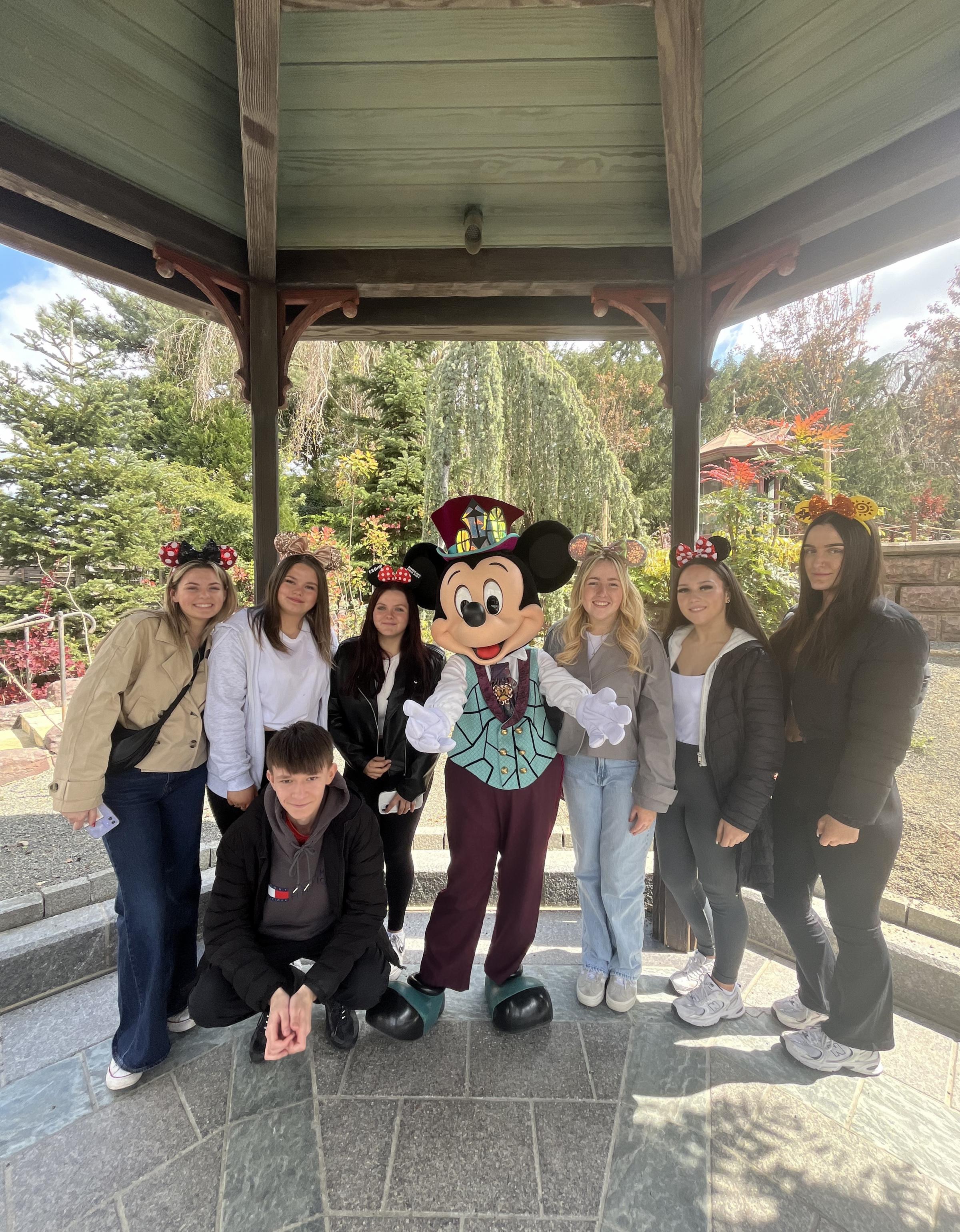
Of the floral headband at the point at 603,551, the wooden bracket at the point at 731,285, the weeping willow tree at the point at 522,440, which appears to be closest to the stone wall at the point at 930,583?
the weeping willow tree at the point at 522,440

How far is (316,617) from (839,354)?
1651cm

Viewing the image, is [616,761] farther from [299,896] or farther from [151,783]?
[151,783]

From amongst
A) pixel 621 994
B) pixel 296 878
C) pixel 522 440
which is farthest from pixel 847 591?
pixel 522 440

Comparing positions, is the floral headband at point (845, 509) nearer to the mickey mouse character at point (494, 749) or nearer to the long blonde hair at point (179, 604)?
the mickey mouse character at point (494, 749)

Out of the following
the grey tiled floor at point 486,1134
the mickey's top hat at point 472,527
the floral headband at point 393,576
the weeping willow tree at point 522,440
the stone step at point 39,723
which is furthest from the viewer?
the weeping willow tree at point 522,440

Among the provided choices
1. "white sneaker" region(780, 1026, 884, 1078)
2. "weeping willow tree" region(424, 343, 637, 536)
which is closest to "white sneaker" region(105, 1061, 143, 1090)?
"white sneaker" region(780, 1026, 884, 1078)

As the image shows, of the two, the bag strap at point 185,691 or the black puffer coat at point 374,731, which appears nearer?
the bag strap at point 185,691

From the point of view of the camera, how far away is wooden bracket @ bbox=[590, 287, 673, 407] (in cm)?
297

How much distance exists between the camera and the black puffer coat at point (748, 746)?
7.52 feet

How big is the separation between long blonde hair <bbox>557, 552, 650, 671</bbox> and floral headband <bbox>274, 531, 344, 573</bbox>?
1.03 meters

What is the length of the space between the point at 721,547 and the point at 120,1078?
290 centimetres

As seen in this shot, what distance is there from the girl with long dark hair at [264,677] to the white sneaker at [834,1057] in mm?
2166

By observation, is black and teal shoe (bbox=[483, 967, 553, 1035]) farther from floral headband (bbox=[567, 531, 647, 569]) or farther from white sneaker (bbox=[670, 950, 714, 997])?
floral headband (bbox=[567, 531, 647, 569])

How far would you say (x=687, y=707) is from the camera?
250 centimetres
